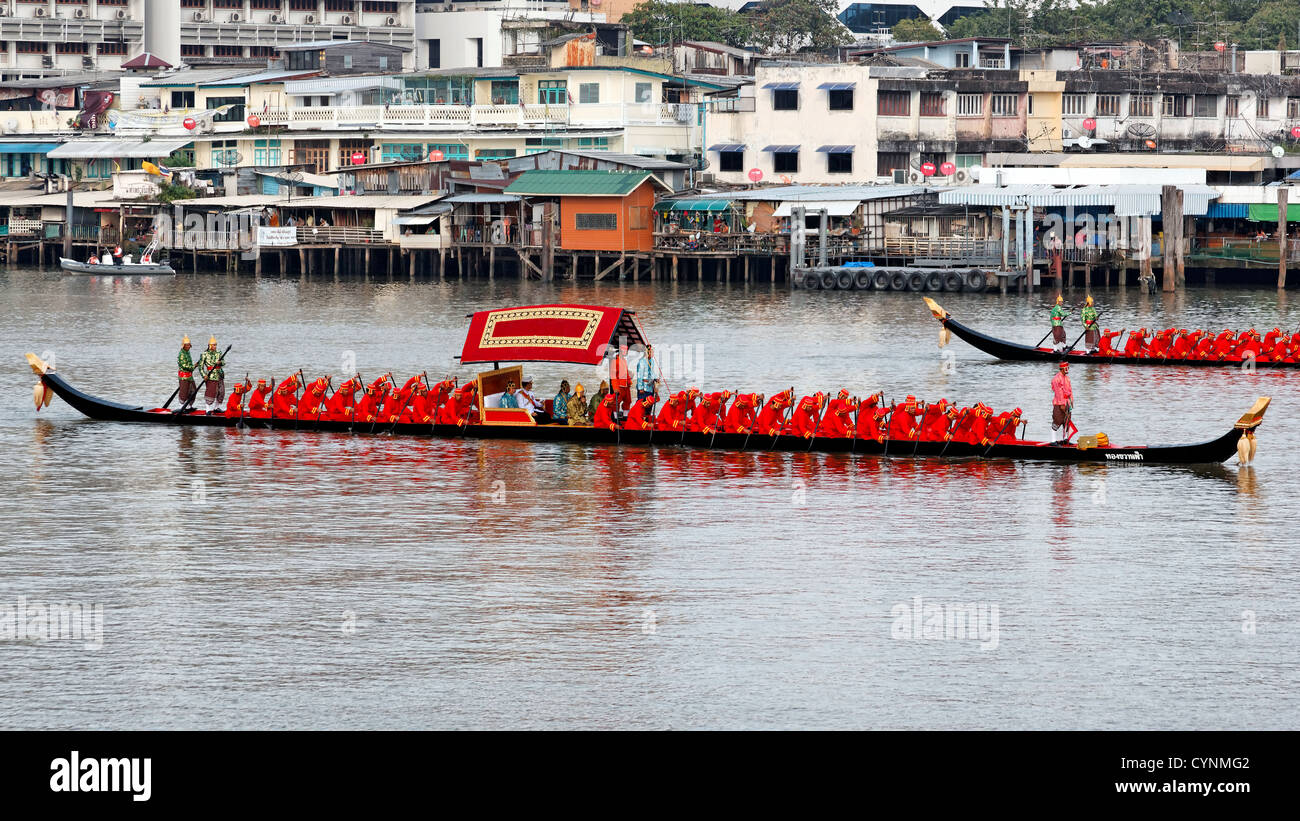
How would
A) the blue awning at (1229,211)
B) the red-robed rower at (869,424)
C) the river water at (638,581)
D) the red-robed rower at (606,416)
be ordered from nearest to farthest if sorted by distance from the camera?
1. the river water at (638,581)
2. the red-robed rower at (869,424)
3. the red-robed rower at (606,416)
4. the blue awning at (1229,211)

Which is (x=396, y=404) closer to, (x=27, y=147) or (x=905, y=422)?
(x=905, y=422)

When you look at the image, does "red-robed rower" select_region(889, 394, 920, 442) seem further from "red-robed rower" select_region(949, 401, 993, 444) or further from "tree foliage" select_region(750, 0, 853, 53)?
"tree foliage" select_region(750, 0, 853, 53)

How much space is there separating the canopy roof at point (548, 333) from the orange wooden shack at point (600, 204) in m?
47.8

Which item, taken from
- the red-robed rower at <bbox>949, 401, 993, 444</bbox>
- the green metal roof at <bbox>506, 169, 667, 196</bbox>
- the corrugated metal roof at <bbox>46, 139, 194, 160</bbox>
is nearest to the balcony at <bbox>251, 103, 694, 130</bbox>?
the green metal roof at <bbox>506, 169, 667, 196</bbox>

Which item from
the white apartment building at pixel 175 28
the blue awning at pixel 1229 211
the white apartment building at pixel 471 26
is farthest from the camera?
the white apartment building at pixel 175 28

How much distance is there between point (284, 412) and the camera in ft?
123

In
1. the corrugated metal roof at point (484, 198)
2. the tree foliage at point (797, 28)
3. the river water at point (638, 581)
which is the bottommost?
the river water at point (638, 581)

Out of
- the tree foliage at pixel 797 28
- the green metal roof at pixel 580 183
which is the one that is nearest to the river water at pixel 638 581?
the green metal roof at pixel 580 183

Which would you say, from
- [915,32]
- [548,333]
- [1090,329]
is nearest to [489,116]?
[915,32]

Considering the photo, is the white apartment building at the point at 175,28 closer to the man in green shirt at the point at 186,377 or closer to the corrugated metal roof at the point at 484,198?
the corrugated metal roof at the point at 484,198

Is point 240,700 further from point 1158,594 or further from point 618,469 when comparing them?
point 618,469

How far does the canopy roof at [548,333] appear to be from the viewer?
115 feet

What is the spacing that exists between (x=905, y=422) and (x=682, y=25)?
259 feet
